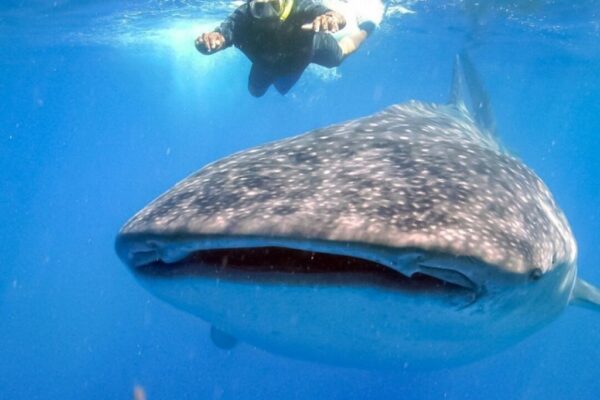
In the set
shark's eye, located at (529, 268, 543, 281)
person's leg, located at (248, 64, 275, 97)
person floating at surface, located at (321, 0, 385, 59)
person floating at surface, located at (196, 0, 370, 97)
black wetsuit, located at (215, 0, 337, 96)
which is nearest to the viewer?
shark's eye, located at (529, 268, 543, 281)

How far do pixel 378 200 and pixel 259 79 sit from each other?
7327 mm

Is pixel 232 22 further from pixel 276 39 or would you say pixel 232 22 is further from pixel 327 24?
pixel 327 24

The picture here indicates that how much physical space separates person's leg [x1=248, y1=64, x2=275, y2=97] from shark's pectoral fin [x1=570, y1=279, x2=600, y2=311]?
18.8 ft

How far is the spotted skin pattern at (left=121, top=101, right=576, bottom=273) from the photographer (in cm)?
206

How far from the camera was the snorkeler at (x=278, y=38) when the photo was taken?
7879 mm

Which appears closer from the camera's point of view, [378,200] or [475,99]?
[378,200]

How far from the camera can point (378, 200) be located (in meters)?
2.35

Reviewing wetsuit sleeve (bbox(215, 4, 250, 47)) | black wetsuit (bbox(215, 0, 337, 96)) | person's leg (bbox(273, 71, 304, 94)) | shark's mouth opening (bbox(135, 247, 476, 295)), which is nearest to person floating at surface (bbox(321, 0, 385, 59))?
person's leg (bbox(273, 71, 304, 94))

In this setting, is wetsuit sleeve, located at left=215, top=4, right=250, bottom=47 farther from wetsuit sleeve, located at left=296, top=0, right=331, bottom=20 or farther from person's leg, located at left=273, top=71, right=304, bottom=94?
person's leg, located at left=273, top=71, right=304, bottom=94

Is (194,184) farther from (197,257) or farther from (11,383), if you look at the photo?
(11,383)

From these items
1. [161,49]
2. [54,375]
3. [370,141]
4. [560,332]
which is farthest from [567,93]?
[370,141]

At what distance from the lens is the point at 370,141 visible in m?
3.44

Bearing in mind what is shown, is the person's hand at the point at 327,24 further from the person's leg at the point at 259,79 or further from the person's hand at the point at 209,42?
the person's leg at the point at 259,79

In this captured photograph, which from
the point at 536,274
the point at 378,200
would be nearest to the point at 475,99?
the point at 536,274
